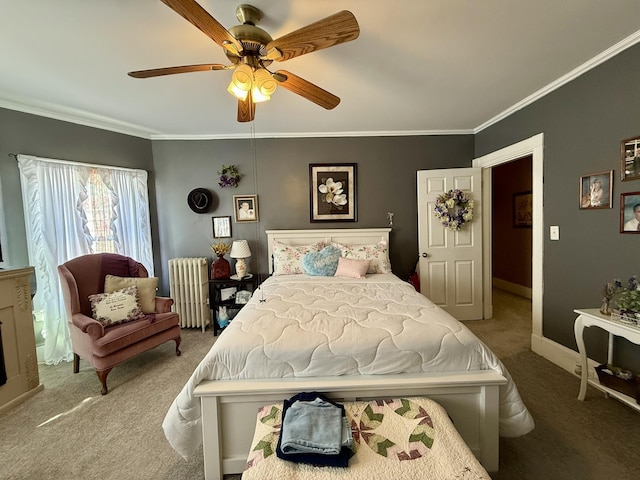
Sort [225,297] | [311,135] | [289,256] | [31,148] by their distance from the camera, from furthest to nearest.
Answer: [311,135] < [225,297] < [289,256] < [31,148]

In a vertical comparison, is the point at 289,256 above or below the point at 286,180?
below

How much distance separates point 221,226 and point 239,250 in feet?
1.81

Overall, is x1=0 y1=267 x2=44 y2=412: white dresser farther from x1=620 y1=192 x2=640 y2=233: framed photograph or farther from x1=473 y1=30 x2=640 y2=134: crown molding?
x1=473 y1=30 x2=640 y2=134: crown molding

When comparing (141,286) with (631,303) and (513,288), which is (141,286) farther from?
(513,288)

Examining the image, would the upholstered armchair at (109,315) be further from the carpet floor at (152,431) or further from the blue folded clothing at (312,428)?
the blue folded clothing at (312,428)

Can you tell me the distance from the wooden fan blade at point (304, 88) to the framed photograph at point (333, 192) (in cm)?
163

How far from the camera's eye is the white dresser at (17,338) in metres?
2.07

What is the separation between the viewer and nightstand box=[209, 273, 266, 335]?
3334 millimetres

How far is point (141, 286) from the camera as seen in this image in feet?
8.90

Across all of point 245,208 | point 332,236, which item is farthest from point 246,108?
point 332,236

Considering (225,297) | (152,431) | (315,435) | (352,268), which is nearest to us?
(315,435)

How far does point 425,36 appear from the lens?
172cm

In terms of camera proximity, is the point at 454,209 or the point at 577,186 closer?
the point at 577,186

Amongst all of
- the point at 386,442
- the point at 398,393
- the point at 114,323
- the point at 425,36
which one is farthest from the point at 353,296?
the point at 114,323
